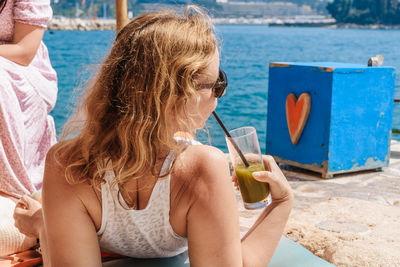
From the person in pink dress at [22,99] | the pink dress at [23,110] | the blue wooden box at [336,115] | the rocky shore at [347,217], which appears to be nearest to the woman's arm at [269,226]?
the rocky shore at [347,217]

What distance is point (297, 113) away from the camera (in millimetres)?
3559

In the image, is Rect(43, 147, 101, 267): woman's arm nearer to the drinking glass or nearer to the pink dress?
the drinking glass

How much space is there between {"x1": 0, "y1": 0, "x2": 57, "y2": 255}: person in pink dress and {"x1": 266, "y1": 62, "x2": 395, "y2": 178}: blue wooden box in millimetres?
1784

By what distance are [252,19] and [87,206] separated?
332 feet

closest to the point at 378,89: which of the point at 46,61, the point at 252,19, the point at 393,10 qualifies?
the point at 46,61

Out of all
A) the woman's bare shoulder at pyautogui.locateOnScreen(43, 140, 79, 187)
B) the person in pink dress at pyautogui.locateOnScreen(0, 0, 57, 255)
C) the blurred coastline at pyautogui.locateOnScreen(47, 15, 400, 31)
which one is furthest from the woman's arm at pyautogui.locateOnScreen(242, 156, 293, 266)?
the blurred coastline at pyautogui.locateOnScreen(47, 15, 400, 31)

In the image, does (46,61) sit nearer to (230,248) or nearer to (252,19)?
(230,248)

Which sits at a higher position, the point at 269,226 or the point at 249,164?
the point at 249,164

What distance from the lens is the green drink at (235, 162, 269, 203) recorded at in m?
1.52

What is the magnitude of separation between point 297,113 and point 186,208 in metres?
2.56

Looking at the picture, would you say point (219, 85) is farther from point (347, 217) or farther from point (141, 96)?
point (347, 217)

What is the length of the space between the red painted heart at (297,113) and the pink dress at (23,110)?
5.73ft

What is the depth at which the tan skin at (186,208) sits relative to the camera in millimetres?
1092

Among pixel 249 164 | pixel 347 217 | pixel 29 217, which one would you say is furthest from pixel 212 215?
pixel 347 217
